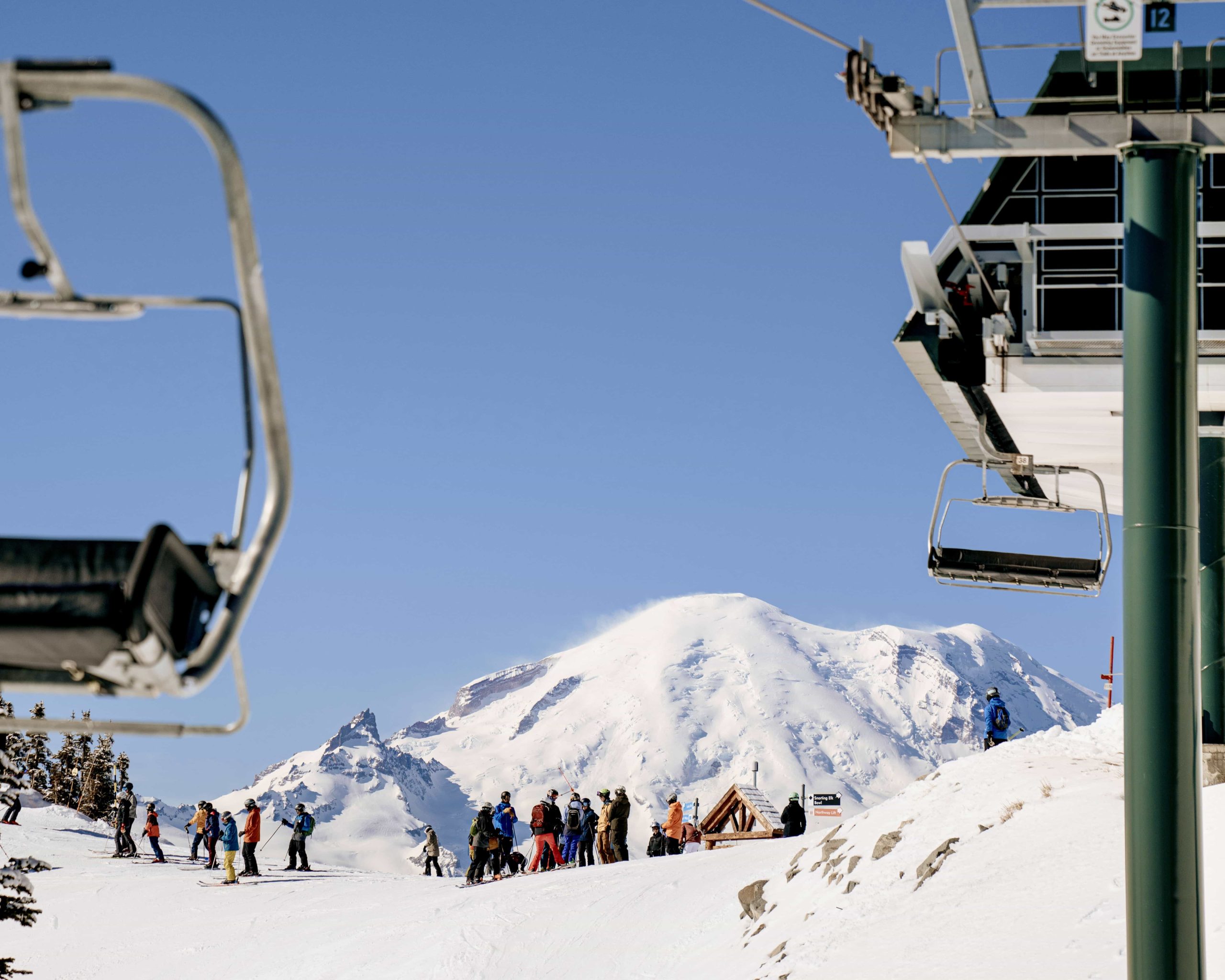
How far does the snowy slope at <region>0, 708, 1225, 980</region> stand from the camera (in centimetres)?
1255

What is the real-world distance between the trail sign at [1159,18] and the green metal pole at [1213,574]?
7.99 m

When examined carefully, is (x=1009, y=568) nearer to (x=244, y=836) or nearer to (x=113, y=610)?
(x=113, y=610)

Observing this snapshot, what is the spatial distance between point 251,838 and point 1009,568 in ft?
46.4

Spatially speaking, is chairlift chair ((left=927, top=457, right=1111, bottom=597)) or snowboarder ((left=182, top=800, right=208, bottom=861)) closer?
chairlift chair ((left=927, top=457, right=1111, bottom=597))

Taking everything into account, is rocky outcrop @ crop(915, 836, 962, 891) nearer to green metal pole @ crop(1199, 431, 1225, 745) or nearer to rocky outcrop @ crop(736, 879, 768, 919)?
rocky outcrop @ crop(736, 879, 768, 919)

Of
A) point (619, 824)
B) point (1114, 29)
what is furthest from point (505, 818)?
point (1114, 29)

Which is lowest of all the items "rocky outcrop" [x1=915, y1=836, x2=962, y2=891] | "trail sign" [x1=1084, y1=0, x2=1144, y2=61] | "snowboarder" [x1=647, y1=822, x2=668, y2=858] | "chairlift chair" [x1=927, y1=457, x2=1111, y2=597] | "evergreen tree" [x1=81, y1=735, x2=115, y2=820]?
"evergreen tree" [x1=81, y1=735, x2=115, y2=820]

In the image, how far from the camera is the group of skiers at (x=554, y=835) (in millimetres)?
21047

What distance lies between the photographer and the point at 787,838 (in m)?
21.0

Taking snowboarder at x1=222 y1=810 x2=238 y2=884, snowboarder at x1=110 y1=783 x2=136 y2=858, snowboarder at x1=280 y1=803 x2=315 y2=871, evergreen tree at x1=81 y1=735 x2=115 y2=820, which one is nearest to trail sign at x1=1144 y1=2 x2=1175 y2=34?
snowboarder at x1=280 y1=803 x2=315 y2=871

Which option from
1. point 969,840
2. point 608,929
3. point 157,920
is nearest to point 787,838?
point 608,929

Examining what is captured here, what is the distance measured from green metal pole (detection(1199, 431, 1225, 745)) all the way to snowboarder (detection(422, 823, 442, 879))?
1223 cm

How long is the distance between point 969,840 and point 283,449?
1240cm

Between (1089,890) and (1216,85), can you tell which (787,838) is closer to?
(1089,890)
